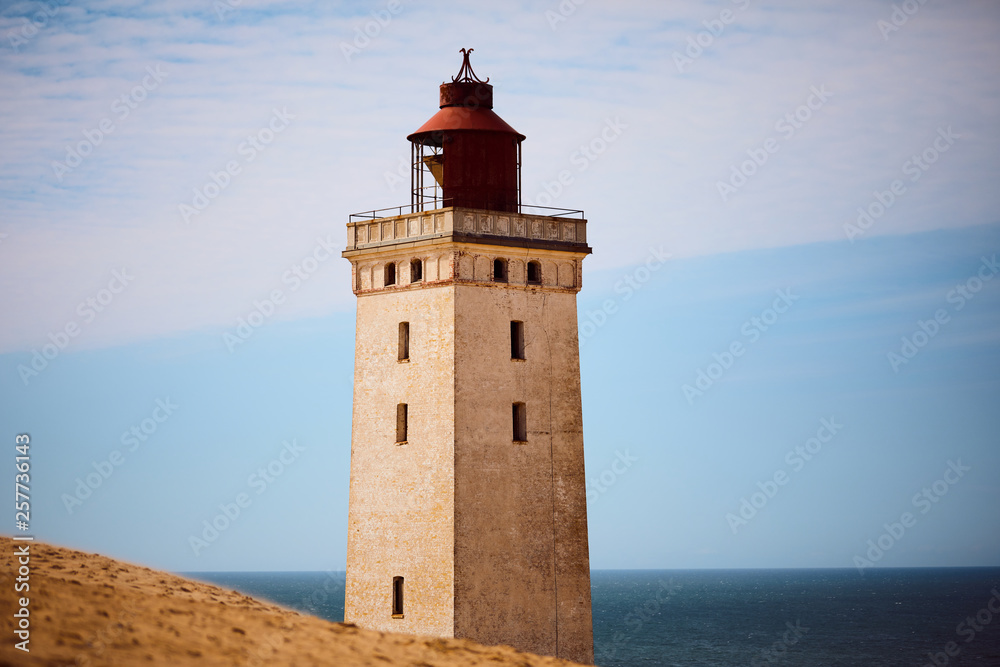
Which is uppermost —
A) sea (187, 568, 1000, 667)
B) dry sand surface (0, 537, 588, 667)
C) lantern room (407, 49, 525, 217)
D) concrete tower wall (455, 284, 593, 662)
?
lantern room (407, 49, 525, 217)

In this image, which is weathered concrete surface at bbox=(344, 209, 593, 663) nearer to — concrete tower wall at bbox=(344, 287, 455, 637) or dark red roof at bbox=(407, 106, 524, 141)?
concrete tower wall at bbox=(344, 287, 455, 637)

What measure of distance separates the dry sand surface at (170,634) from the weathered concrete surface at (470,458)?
695 centimetres

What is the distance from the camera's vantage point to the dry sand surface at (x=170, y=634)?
14914 millimetres

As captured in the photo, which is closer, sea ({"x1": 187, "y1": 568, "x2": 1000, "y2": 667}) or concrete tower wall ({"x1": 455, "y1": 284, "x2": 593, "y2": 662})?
concrete tower wall ({"x1": 455, "y1": 284, "x2": 593, "y2": 662})

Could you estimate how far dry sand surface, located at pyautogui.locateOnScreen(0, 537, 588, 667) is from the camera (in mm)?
14914

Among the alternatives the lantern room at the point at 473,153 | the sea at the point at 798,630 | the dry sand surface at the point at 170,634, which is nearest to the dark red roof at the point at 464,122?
the lantern room at the point at 473,153

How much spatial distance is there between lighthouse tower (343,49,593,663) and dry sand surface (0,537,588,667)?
22.9 feet

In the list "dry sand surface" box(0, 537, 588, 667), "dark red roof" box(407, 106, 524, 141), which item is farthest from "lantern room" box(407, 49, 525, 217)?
"dry sand surface" box(0, 537, 588, 667)

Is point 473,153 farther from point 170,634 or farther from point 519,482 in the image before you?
point 170,634

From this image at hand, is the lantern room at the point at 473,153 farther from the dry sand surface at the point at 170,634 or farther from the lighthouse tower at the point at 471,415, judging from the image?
the dry sand surface at the point at 170,634

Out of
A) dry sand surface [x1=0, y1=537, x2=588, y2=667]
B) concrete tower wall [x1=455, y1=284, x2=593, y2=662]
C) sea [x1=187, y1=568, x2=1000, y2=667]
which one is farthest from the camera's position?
sea [x1=187, y1=568, x2=1000, y2=667]

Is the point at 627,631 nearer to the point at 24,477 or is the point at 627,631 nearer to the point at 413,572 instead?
the point at 413,572

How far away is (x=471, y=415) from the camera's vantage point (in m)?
27.5

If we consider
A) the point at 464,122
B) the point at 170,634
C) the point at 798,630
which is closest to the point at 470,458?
the point at 464,122
